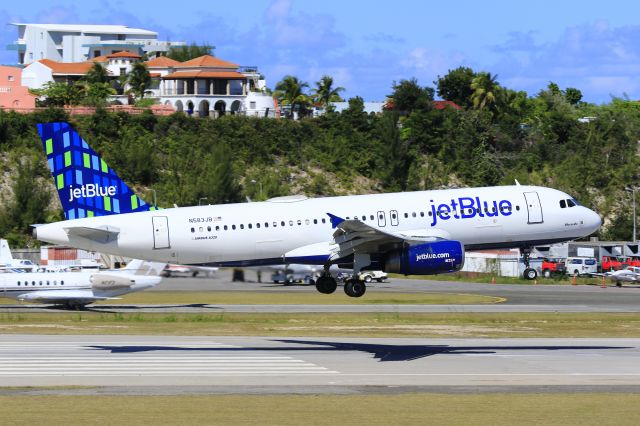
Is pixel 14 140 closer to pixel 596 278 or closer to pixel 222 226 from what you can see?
pixel 596 278

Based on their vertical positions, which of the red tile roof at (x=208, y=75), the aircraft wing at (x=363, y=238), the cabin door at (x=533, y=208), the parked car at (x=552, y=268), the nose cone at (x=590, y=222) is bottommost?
the parked car at (x=552, y=268)

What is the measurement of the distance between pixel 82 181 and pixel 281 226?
557 inches

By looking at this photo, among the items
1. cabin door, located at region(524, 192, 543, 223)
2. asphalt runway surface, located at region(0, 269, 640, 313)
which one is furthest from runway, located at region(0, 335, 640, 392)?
asphalt runway surface, located at region(0, 269, 640, 313)

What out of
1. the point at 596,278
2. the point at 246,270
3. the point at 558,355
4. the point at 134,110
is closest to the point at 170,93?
the point at 134,110

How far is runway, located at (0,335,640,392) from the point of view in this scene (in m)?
49.7

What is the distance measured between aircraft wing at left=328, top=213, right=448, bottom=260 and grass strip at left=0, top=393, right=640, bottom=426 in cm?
1145

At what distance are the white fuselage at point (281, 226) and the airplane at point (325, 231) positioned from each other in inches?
2.0

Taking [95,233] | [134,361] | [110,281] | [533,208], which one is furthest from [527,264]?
[110,281]

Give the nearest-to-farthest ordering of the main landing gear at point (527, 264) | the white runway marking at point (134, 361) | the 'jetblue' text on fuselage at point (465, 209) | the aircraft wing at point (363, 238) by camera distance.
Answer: the white runway marking at point (134, 361) → the aircraft wing at point (363, 238) → the 'jetblue' text on fuselage at point (465, 209) → the main landing gear at point (527, 264)

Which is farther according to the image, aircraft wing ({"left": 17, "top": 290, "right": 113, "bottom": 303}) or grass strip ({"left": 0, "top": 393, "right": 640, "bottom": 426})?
aircraft wing ({"left": 17, "top": 290, "right": 113, "bottom": 303})

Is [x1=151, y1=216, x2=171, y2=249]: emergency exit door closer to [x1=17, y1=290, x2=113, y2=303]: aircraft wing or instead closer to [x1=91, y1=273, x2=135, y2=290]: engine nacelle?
[x1=91, y1=273, x2=135, y2=290]: engine nacelle

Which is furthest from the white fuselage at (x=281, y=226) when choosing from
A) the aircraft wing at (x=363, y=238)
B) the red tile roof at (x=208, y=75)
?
the red tile roof at (x=208, y=75)

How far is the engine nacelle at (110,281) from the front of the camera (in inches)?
3602

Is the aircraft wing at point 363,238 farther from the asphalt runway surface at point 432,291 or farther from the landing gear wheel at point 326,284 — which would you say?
the asphalt runway surface at point 432,291
